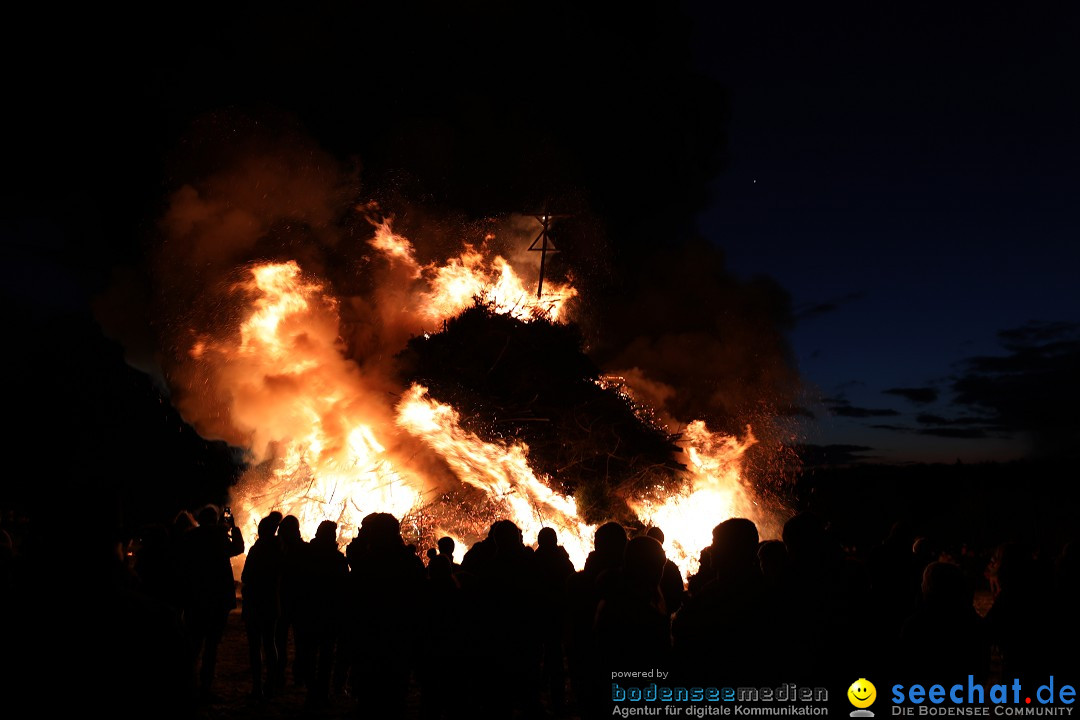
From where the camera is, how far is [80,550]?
212 cm

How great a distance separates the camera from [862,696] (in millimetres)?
3715

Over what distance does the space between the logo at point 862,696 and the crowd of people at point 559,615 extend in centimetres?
8

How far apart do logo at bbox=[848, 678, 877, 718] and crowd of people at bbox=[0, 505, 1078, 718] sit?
0.08m

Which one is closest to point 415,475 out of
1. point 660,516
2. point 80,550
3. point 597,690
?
point 660,516

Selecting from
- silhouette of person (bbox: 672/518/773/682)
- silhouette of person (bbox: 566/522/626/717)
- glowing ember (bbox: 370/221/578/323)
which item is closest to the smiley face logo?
silhouette of person (bbox: 672/518/773/682)

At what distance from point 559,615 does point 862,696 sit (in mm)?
3410

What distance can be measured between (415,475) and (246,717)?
862 centimetres

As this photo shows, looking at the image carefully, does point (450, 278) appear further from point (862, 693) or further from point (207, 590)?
point (862, 693)

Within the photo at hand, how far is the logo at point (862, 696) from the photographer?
3.66 metres

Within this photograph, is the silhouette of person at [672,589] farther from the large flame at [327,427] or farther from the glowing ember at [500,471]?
the large flame at [327,427]

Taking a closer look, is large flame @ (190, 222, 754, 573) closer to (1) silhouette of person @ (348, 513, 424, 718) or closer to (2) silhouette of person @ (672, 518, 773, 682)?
(1) silhouette of person @ (348, 513, 424, 718)

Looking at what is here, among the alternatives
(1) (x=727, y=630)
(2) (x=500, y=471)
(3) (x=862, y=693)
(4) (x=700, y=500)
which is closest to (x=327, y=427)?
(2) (x=500, y=471)

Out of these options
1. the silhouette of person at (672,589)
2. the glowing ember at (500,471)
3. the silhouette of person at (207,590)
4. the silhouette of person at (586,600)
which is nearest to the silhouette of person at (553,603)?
the silhouette of person at (586,600)

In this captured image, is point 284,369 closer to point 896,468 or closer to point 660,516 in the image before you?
point 660,516
